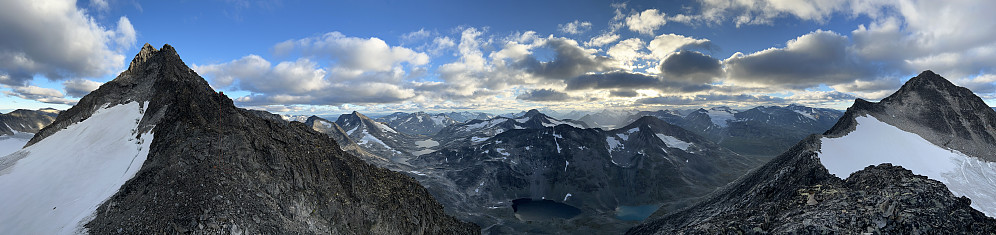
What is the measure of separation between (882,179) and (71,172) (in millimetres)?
113647

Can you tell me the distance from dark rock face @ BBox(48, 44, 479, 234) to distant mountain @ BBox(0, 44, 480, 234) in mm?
192

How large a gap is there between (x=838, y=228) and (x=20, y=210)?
313ft

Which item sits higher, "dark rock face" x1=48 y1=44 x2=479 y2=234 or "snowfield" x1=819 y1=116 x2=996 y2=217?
"dark rock face" x1=48 y1=44 x2=479 y2=234

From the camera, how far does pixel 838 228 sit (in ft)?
112

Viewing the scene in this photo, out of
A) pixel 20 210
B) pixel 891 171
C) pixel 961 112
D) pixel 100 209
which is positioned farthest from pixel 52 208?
pixel 961 112

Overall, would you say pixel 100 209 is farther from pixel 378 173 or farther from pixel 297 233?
pixel 378 173

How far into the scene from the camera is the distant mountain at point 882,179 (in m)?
33.2

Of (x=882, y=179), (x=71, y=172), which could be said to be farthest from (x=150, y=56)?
(x=882, y=179)

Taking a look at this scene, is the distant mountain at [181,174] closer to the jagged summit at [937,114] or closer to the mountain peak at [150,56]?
the mountain peak at [150,56]

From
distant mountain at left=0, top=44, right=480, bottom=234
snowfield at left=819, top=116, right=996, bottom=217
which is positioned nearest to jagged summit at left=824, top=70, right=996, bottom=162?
snowfield at left=819, top=116, right=996, bottom=217

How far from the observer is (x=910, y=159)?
129 m

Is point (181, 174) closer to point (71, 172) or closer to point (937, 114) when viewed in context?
point (71, 172)

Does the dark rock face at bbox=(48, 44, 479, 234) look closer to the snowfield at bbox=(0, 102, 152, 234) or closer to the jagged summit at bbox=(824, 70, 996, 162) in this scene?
the snowfield at bbox=(0, 102, 152, 234)

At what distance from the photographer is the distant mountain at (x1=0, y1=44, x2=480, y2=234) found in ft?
137
